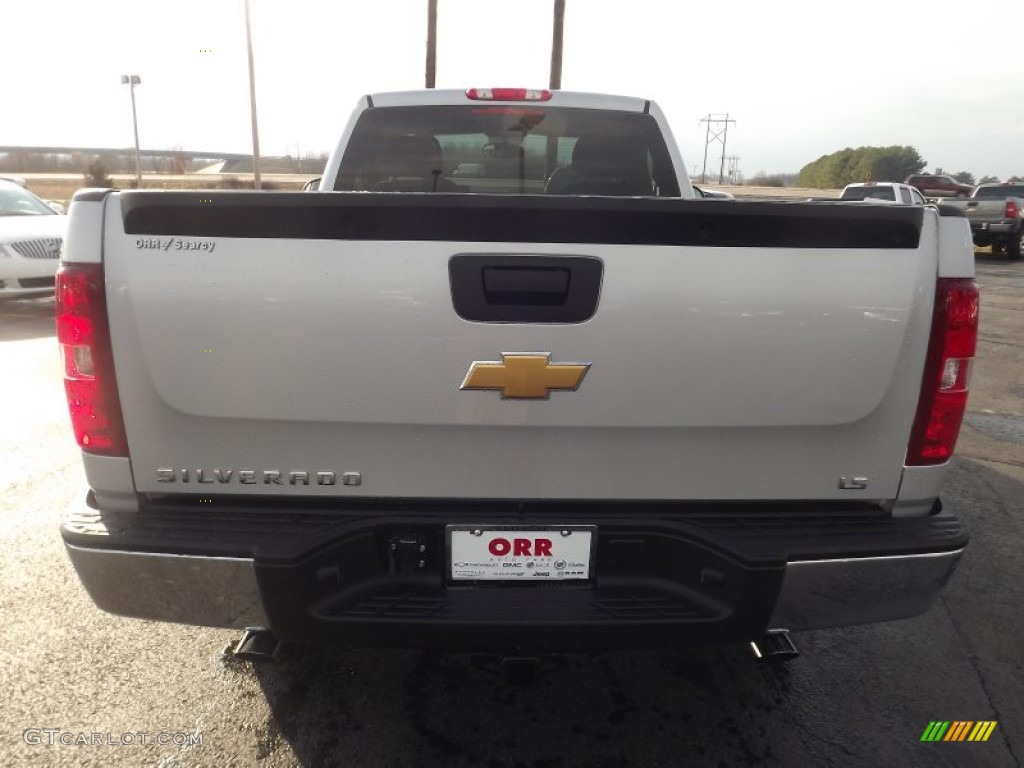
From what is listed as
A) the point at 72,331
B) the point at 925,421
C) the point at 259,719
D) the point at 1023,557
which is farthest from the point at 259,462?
the point at 1023,557

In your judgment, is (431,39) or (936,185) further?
(936,185)

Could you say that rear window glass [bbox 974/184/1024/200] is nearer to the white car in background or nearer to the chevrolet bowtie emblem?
the white car in background

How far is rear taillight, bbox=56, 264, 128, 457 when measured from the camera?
5.92 ft

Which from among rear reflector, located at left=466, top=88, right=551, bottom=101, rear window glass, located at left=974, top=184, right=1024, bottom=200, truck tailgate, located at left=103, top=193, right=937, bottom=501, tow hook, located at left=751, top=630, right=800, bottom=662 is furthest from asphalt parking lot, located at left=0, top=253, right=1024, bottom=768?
rear window glass, located at left=974, top=184, right=1024, bottom=200

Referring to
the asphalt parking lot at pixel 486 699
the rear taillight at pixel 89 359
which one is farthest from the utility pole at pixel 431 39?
the rear taillight at pixel 89 359

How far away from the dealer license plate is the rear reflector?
2425 millimetres

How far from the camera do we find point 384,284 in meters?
1.79

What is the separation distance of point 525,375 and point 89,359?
1.10 meters

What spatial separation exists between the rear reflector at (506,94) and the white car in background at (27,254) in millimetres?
7651

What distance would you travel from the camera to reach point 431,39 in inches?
722

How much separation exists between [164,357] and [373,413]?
1.74 ft

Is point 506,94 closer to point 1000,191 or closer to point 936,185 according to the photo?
point 1000,191

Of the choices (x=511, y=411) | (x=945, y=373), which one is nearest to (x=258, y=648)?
(x=511, y=411)

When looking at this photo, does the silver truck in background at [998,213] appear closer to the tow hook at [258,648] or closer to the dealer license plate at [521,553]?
the dealer license plate at [521,553]
